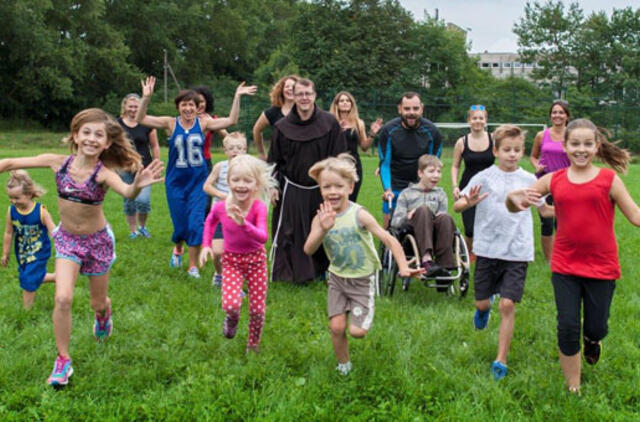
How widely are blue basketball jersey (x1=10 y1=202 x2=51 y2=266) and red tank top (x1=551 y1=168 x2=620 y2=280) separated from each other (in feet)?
15.3

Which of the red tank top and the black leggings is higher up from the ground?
the red tank top

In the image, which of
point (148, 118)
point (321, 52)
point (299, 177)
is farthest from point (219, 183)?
point (321, 52)

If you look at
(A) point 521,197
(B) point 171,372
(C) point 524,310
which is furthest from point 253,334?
(C) point 524,310

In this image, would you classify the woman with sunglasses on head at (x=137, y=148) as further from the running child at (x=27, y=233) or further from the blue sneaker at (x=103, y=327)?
the blue sneaker at (x=103, y=327)

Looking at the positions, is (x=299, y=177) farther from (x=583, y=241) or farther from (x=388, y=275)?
(x=583, y=241)

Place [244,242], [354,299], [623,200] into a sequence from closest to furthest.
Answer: [623,200]
[354,299]
[244,242]

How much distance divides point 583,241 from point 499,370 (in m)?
1.12

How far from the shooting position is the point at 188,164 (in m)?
7.79

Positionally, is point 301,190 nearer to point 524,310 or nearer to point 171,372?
point 524,310

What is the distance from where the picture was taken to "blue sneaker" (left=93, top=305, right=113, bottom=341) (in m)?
5.16

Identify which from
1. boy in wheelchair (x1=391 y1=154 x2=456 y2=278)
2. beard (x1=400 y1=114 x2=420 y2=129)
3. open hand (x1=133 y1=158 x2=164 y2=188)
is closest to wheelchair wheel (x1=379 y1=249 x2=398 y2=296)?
boy in wheelchair (x1=391 y1=154 x2=456 y2=278)

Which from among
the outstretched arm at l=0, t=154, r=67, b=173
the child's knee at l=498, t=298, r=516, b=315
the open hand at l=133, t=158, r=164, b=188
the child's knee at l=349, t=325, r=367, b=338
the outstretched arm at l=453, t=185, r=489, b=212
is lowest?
the child's knee at l=349, t=325, r=367, b=338

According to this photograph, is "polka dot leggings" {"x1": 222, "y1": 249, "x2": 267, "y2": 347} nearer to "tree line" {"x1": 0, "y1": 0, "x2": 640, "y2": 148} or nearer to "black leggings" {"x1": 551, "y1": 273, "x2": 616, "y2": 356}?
"black leggings" {"x1": 551, "y1": 273, "x2": 616, "y2": 356}

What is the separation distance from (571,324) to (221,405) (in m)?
2.31
